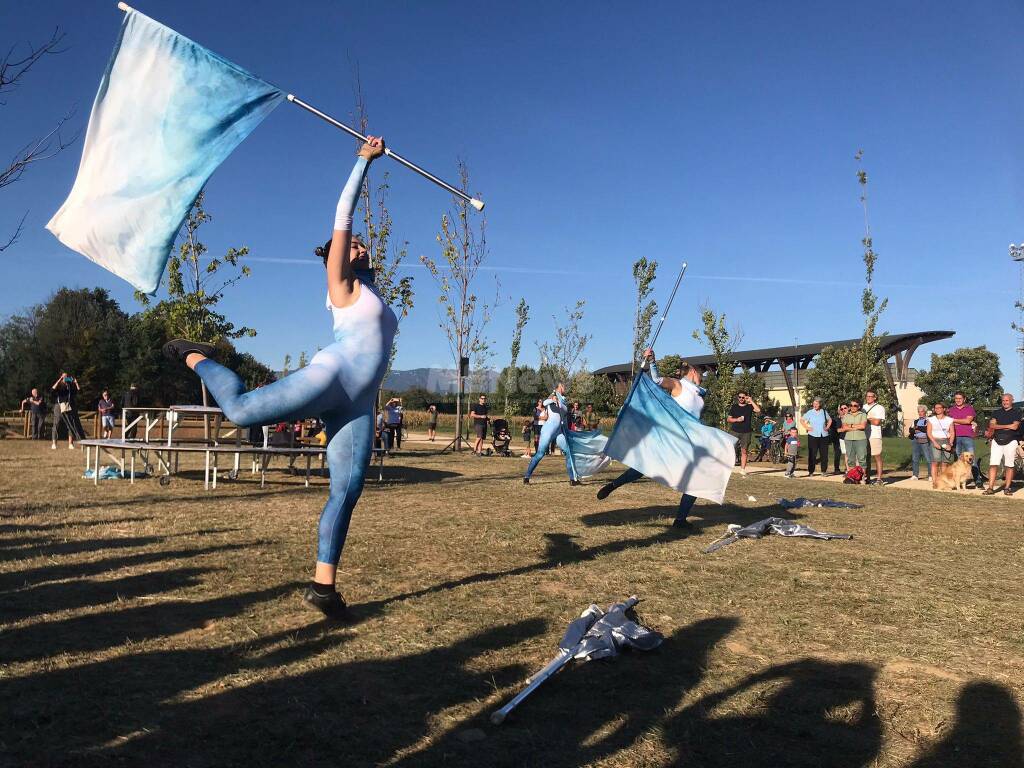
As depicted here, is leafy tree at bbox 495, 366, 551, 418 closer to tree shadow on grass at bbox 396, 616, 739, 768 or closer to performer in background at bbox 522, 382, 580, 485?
performer in background at bbox 522, 382, 580, 485

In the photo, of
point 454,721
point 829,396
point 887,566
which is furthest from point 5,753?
point 829,396

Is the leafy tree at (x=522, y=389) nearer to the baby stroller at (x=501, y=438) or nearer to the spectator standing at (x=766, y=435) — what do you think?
the baby stroller at (x=501, y=438)

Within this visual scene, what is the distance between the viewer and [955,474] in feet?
48.6

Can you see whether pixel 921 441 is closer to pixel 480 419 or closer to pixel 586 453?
pixel 586 453

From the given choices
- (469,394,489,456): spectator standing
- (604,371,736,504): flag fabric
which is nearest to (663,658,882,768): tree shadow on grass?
(604,371,736,504): flag fabric

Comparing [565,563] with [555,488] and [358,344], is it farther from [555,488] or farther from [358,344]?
[555,488]

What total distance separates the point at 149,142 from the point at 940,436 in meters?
15.5

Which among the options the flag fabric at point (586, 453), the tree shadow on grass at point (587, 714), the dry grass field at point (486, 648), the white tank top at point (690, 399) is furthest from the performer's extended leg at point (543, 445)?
the tree shadow on grass at point (587, 714)

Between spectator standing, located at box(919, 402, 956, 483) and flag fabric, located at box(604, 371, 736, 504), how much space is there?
32.1ft

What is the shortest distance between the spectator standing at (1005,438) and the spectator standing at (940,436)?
899 mm

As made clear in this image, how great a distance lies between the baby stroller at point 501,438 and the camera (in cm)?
2384

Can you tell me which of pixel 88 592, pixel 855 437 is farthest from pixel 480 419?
pixel 88 592

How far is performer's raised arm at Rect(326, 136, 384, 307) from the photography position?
428 centimetres

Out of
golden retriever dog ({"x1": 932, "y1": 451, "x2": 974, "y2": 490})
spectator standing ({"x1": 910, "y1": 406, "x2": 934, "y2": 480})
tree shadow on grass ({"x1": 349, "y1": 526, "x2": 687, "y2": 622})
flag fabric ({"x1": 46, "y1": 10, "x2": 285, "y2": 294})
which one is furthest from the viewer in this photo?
spectator standing ({"x1": 910, "y1": 406, "x2": 934, "y2": 480})
